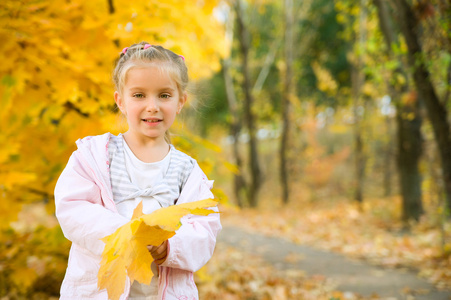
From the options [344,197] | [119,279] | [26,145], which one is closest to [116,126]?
[26,145]

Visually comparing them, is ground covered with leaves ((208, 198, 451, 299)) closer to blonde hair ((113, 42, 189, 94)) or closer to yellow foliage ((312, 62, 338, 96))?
blonde hair ((113, 42, 189, 94))

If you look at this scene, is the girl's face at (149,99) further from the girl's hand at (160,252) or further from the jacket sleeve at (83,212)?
the girl's hand at (160,252)

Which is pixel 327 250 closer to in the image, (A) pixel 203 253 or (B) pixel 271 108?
(A) pixel 203 253

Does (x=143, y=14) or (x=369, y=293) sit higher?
(x=143, y=14)

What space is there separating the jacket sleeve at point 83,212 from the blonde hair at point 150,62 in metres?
0.38

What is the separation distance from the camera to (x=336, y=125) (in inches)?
679

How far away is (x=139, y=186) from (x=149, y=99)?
34cm

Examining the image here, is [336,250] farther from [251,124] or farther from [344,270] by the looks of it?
[251,124]

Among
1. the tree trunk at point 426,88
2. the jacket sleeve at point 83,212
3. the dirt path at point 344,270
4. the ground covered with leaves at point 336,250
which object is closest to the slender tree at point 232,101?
the ground covered with leaves at point 336,250

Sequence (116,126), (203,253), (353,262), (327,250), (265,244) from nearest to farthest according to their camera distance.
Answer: (203,253) → (116,126) → (353,262) → (327,250) → (265,244)

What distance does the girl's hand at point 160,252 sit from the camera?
3.95ft

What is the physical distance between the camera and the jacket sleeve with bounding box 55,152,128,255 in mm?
1192

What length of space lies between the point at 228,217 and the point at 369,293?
7.95m

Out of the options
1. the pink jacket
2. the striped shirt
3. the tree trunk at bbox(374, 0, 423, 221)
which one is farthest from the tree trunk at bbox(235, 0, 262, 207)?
the pink jacket
